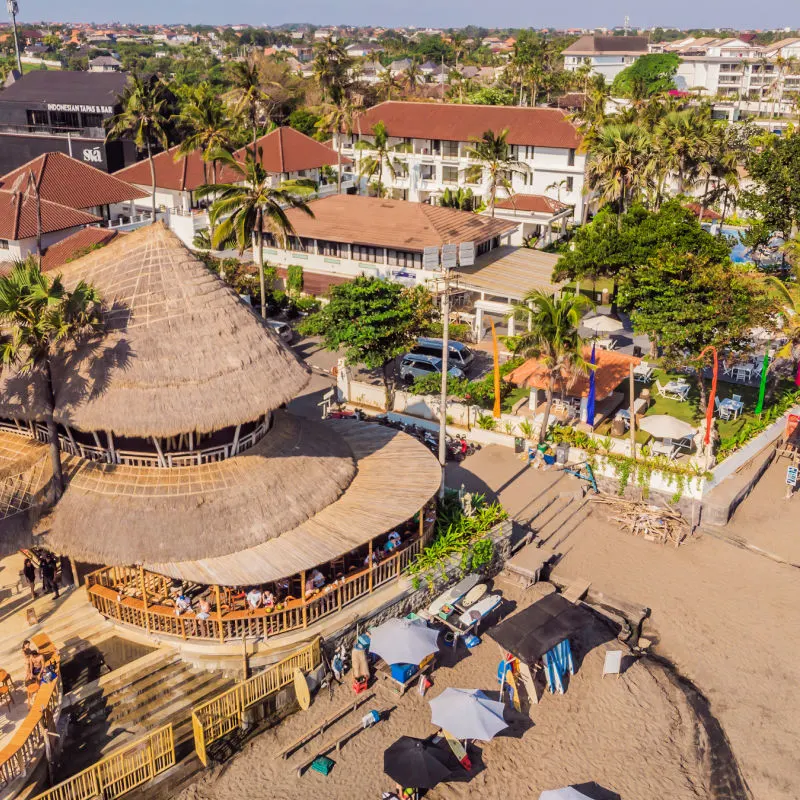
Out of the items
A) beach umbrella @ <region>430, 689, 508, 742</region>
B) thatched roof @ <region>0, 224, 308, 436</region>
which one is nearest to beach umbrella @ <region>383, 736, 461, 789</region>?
beach umbrella @ <region>430, 689, 508, 742</region>

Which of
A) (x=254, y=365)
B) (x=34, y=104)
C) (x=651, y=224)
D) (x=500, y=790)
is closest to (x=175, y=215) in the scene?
(x=34, y=104)

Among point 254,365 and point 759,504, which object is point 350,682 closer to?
point 254,365

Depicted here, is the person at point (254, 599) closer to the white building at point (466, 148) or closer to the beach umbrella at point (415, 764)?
the beach umbrella at point (415, 764)

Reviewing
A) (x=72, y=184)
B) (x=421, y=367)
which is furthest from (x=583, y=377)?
(x=72, y=184)

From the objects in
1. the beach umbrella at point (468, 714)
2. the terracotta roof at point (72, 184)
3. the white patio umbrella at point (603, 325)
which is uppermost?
the terracotta roof at point (72, 184)

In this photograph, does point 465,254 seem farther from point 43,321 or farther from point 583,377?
point 43,321

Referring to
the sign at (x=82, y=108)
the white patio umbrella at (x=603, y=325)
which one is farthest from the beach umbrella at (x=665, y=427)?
the sign at (x=82, y=108)

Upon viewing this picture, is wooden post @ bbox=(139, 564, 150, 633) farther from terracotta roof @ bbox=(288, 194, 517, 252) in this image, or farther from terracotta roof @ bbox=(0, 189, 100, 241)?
terracotta roof @ bbox=(0, 189, 100, 241)
